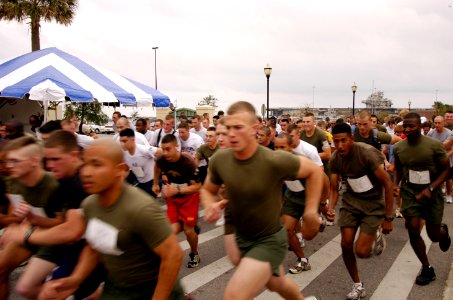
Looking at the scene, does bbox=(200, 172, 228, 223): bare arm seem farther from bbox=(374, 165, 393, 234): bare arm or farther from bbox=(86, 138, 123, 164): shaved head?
bbox=(374, 165, 393, 234): bare arm

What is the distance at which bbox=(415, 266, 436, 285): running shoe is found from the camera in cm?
475

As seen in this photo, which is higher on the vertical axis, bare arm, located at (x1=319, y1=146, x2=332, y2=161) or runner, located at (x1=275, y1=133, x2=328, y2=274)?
bare arm, located at (x1=319, y1=146, x2=332, y2=161)

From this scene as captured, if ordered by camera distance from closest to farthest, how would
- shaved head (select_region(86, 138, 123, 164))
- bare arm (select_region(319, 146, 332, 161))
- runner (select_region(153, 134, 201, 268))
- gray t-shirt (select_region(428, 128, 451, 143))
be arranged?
shaved head (select_region(86, 138, 123, 164)) < runner (select_region(153, 134, 201, 268)) < bare arm (select_region(319, 146, 332, 161)) < gray t-shirt (select_region(428, 128, 451, 143))

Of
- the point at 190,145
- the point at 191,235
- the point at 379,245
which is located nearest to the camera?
the point at 191,235

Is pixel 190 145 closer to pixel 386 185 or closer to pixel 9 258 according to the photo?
pixel 386 185

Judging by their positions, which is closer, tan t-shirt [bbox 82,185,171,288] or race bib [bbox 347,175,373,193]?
tan t-shirt [bbox 82,185,171,288]

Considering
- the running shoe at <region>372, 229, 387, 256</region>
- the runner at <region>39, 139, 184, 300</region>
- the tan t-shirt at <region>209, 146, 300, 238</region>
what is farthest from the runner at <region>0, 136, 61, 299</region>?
the running shoe at <region>372, 229, 387, 256</region>

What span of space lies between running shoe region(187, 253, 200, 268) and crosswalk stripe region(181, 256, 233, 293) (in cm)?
14

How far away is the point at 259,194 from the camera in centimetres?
310

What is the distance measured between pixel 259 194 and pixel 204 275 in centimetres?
247

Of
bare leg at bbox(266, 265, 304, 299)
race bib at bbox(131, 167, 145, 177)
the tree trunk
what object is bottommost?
bare leg at bbox(266, 265, 304, 299)

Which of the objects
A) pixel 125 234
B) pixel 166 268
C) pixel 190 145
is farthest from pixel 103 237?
pixel 190 145

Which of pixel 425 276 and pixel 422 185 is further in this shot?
pixel 422 185

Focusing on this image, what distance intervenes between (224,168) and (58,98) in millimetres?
8214
